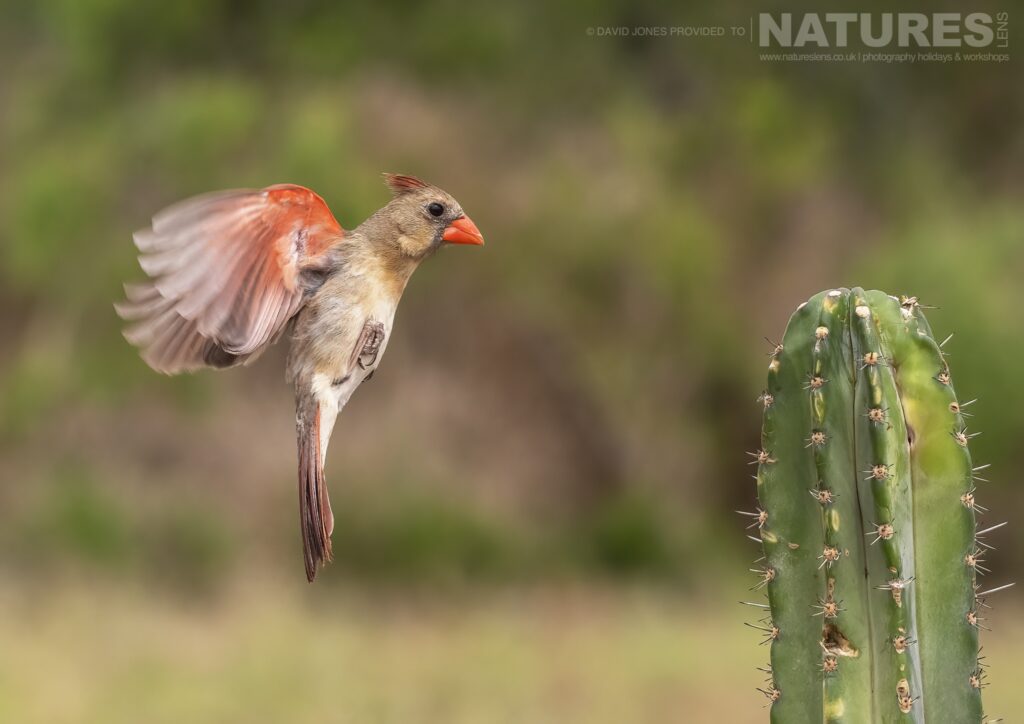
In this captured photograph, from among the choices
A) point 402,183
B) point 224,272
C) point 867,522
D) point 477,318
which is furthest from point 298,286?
point 477,318

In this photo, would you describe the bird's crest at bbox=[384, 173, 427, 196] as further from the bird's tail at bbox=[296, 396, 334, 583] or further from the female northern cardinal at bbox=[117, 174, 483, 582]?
the bird's tail at bbox=[296, 396, 334, 583]

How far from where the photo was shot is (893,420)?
2701 millimetres

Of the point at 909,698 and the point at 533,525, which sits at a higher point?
the point at 533,525

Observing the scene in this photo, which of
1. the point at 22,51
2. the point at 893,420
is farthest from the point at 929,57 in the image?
the point at 893,420

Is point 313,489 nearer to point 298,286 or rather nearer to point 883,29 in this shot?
point 298,286

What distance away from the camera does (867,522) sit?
274cm

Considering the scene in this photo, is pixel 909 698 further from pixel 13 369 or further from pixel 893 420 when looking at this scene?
pixel 13 369

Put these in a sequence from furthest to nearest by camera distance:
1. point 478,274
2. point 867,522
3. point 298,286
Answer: point 478,274 < point 867,522 < point 298,286

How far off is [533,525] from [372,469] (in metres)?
1.98

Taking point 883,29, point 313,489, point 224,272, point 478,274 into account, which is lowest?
point 313,489

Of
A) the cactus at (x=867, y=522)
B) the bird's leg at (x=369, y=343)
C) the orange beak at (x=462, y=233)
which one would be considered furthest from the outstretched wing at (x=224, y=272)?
the cactus at (x=867, y=522)

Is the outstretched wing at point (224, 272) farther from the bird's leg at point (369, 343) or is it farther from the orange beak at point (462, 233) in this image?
the orange beak at point (462, 233)

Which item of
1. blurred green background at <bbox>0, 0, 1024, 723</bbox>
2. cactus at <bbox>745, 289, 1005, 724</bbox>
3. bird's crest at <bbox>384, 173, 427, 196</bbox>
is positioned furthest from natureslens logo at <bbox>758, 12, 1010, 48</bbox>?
bird's crest at <bbox>384, 173, 427, 196</bbox>

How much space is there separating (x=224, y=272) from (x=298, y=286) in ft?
0.39
